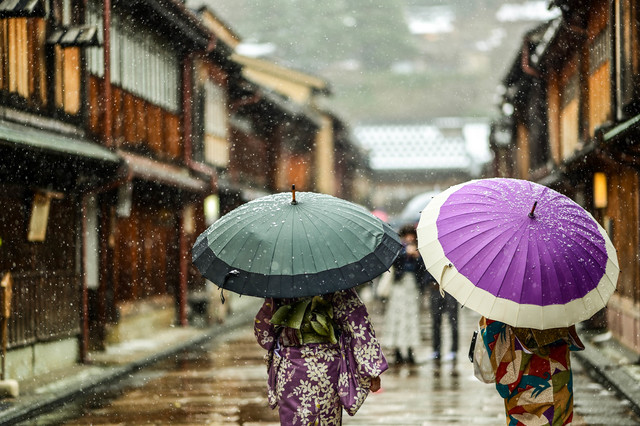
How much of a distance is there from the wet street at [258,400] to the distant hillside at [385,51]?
48603mm

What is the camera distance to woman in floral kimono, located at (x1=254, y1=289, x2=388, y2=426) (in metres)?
5.18

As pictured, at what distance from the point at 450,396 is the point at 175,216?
11.1 meters

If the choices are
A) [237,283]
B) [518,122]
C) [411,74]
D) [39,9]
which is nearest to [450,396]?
[237,283]

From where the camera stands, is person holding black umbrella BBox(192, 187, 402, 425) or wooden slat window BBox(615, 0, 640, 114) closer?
person holding black umbrella BBox(192, 187, 402, 425)

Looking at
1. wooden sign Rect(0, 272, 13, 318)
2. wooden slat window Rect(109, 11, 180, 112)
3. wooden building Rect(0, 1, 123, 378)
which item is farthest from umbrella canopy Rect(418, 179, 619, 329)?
wooden slat window Rect(109, 11, 180, 112)

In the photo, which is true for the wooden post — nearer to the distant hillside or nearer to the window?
the window

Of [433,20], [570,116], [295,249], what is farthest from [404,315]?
[433,20]

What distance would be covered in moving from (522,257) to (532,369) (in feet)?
3.14

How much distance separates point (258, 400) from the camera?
33.3 feet

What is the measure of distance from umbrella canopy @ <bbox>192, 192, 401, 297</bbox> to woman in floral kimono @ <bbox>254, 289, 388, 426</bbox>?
0.39m

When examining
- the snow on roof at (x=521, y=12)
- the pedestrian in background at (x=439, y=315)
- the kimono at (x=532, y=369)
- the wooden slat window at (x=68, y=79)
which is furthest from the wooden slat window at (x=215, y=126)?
the snow on roof at (x=521, y=12)

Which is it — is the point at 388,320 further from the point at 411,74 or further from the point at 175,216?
the point at 411,74

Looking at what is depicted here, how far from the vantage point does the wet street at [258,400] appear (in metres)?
9.05

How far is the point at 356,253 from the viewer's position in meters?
4.93
